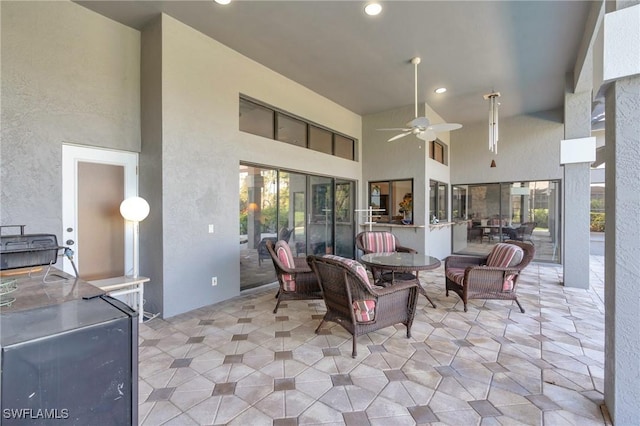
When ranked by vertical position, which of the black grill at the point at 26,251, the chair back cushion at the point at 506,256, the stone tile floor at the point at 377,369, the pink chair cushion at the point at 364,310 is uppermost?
the black grill at the point at 26,251

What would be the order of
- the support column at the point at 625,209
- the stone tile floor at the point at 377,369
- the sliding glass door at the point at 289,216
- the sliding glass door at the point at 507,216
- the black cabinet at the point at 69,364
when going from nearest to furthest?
the black cabinet at the point at 69,364 < the support column at the point at 625,209 < the stone tile floor at the point at 377,369 < the sliding glass door at the point at 289,216 < the sliding glass door at the point at 507,216

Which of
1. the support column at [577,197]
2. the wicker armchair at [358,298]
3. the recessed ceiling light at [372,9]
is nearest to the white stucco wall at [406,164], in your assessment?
the support column at [577,197]

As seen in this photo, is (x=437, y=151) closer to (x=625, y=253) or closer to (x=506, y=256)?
(x=506, y=256)

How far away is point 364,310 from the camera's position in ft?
9.47

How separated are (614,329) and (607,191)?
0.92 metres

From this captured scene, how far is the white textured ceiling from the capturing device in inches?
138

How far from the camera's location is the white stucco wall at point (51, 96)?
299 centimetres

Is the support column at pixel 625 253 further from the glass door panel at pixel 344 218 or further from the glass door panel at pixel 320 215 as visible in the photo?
the glass door panel at pixel 344 218

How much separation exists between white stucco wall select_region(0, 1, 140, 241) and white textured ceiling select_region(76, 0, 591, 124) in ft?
1.23

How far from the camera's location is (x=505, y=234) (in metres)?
7.96

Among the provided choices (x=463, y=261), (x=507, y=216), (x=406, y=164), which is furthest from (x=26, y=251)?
(x=507, y=216)

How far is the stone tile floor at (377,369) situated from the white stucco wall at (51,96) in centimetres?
182

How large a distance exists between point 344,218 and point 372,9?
14.7 ft

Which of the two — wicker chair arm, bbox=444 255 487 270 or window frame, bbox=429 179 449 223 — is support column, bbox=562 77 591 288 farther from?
window frame, bbox=429 179 449 223
